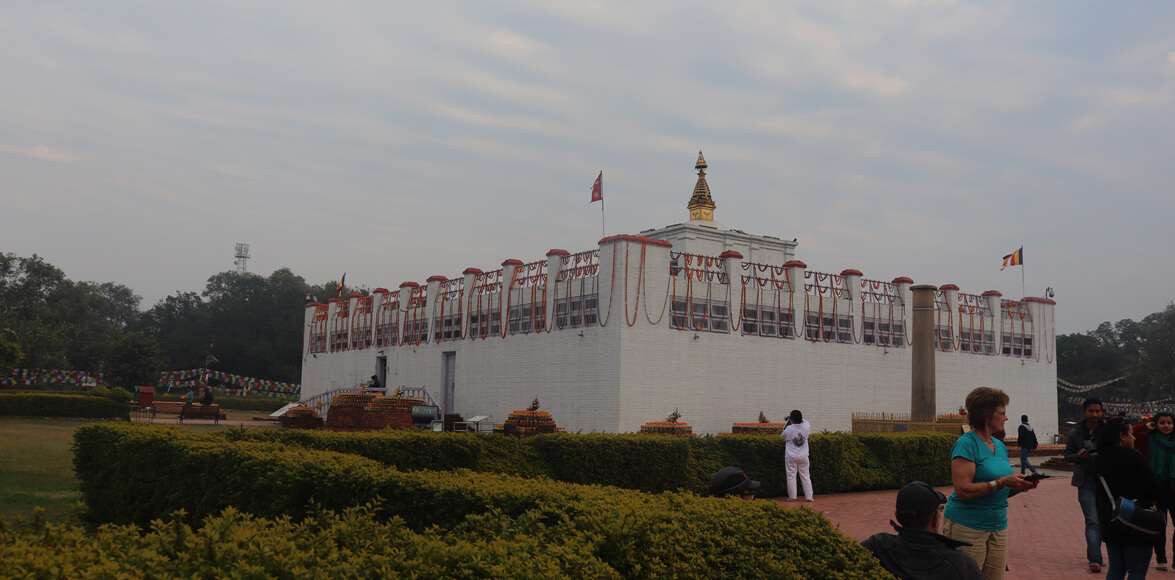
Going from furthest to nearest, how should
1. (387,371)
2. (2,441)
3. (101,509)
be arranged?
(387,371) → (2,441) → (101,509)

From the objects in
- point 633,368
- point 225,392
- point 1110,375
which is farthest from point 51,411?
point 1110,375

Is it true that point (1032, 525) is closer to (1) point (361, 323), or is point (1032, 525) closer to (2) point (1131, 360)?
(1) point (361, 323)

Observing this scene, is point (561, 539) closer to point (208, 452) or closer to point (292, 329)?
point (208, 452)

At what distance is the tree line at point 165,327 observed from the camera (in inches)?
2245

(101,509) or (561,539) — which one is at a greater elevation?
(561,539)

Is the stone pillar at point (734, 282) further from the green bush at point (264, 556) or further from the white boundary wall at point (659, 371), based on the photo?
the green bush at point (264, 556)

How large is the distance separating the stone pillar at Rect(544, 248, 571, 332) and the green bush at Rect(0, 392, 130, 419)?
14859mm

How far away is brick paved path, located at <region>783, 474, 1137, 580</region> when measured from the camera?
1025 centimetres

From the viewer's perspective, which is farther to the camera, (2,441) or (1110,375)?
(1110,375)

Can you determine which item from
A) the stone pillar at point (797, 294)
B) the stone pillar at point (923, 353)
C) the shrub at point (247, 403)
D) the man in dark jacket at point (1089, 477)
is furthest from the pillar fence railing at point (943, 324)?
the shrub at point (247, 403)

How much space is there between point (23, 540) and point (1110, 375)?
81.4 metres

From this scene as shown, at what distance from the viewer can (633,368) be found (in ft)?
100

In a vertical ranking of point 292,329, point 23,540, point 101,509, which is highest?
point 292,329

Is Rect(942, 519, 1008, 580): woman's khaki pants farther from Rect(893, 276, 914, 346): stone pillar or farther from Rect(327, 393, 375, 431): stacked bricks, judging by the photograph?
Rect(893, 276, 914, 346): stone pillar
